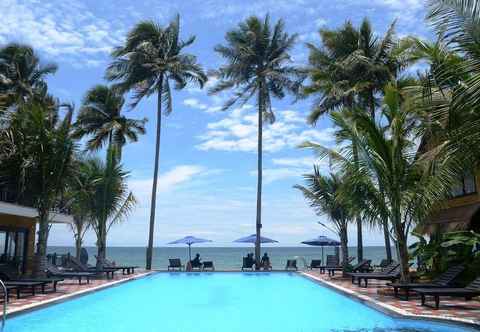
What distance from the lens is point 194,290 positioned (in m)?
18.8

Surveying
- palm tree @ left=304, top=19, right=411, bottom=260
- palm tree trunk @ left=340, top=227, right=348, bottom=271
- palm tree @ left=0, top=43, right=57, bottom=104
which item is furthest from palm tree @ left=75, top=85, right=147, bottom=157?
palm tree trunk @ left=340, top=227, right=348, bottom=271

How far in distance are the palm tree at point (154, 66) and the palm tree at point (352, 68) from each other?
364 inches

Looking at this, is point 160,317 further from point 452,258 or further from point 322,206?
point 322,206

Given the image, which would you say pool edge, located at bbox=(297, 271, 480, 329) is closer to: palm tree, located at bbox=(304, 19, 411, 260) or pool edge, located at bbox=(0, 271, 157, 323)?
palm tree, located at bbox=(304, 19, 411, 260)

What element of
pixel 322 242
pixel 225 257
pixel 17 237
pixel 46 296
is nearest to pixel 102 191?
pixel 17 237

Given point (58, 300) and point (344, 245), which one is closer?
point (58, 300)

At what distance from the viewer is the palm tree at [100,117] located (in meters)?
29.2

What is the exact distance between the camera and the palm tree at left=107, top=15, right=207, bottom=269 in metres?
29.9

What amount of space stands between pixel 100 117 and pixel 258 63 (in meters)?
11.1

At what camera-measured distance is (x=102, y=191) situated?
23.0 metres

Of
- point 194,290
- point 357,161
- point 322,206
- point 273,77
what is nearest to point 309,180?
point 322,206

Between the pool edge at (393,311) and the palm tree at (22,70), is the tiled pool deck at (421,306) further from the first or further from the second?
the palm tree at (22,70)

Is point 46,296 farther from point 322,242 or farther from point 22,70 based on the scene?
point 22,70

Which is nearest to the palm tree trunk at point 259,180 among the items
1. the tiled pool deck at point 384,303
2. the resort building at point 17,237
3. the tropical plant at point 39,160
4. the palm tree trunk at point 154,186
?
the palm tree trunk at point 154,186
